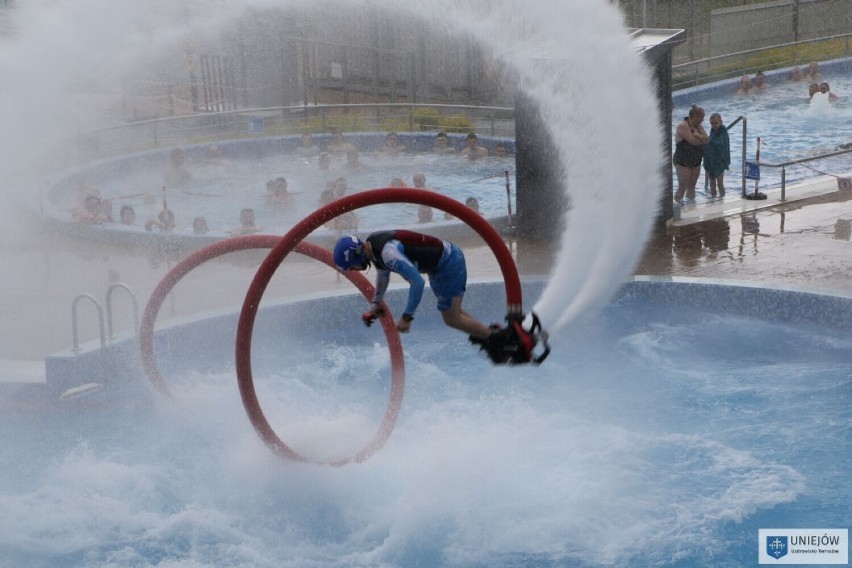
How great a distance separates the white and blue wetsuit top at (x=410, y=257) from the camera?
7512 millimetres

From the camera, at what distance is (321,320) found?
1341 centimetres

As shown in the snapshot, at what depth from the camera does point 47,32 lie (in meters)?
16.8

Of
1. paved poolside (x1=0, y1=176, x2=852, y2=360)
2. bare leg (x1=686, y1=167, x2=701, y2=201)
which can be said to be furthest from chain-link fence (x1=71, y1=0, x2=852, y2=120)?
paved poolside (x1=0, y1=176, x2=852, y2=360)

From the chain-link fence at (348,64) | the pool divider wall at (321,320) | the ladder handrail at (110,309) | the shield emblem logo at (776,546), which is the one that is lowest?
the shield emblem logo at (776,546)

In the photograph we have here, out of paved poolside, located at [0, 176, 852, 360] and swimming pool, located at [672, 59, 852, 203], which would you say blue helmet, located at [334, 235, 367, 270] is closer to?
paved poolside, located at [0, 176, 852, 360]

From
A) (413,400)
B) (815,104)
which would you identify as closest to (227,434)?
(413,400)

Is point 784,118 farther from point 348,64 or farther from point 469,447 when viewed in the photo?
point 469,447

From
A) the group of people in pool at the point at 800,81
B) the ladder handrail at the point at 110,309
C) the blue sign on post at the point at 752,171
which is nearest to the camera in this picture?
the ladder handrail at the point at 110,309

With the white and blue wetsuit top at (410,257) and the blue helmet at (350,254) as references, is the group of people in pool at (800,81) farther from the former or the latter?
the blue helmet at (350,254)

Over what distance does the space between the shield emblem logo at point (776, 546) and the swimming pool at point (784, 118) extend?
12.7 m

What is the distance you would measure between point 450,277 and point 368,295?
1610mm

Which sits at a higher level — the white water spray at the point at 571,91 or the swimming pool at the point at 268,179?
the white water spray at the point at 571,91

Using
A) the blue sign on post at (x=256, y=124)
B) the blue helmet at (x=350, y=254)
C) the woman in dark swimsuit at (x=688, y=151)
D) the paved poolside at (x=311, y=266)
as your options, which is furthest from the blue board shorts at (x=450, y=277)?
the blue sign on post at (x=256, y=124)

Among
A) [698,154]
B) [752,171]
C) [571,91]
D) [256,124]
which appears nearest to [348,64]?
[256,124]
